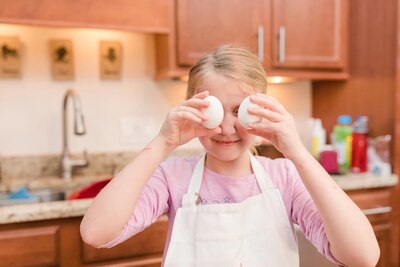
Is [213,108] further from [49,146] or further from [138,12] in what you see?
[49,146]

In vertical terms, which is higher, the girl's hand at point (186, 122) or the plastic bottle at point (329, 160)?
the girl's hand at point (186, 122)

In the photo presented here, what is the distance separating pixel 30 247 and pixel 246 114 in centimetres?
91

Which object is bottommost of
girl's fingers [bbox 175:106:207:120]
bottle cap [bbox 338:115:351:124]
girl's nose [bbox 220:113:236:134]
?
bottle cap [bbox 338:115:351:124]

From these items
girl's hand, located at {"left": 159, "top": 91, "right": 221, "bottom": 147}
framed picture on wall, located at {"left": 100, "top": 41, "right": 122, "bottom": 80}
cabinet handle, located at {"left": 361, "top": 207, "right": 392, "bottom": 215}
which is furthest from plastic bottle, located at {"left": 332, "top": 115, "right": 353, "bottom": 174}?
girl's hand, located at {"left": 159, "top": 91, "right": 221, "bottom": 147}

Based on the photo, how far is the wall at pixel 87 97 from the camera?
1855 mm

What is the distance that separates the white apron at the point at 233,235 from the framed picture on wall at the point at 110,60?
3.77 ft

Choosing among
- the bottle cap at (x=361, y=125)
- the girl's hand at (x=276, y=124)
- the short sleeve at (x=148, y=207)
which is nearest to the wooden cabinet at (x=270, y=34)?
the bottle cap at (x=361, y=125)

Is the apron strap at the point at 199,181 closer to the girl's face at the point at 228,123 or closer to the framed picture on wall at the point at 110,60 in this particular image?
the girl's face at the point at 228,123

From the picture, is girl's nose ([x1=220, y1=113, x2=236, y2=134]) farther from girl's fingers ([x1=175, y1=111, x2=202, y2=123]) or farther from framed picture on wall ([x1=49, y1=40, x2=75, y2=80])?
framed picture on wall ([x1=49, y1=40, x2=75, y2=80])

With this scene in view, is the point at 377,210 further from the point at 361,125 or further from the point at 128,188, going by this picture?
the point at 128,188

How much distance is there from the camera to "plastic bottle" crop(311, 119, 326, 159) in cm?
213

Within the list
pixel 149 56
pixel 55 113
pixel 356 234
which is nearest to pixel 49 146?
pixel 55 113

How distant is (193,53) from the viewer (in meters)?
1.86

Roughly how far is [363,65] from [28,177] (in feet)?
5.39
